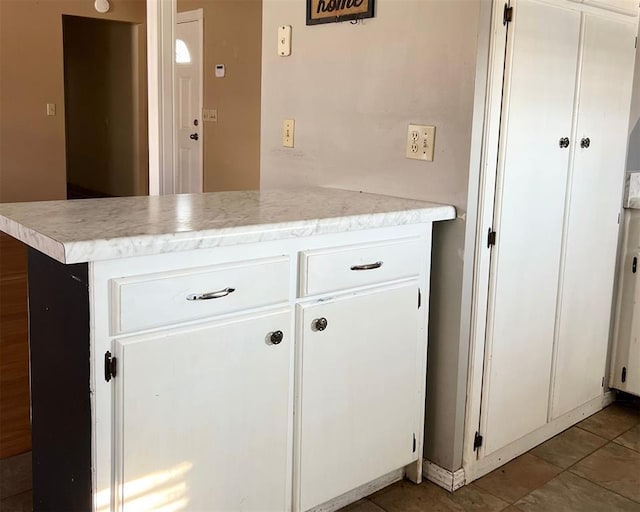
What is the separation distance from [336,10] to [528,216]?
3.38ft

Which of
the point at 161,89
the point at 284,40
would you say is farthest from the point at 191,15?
the point at 284,40

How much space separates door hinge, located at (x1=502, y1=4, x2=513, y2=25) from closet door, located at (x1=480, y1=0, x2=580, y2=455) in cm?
2

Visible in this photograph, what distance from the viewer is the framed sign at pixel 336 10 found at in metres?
2.45

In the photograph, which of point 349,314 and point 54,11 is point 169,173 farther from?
point 54,11

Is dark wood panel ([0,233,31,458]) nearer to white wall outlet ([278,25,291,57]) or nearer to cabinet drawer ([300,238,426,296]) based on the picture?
cabinet drawer ([300,238,426,296])

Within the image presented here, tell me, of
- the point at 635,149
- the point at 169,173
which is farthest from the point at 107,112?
the point at 635,149

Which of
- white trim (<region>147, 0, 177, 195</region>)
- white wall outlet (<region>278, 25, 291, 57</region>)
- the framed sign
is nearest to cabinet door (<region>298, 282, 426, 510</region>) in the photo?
the framed sign

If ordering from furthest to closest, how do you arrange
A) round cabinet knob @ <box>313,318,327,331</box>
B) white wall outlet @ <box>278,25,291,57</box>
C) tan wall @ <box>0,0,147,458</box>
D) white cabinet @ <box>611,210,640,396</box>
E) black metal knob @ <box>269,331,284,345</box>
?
tan wall @ <box>0,0,147,458</box> → white cabinet @ <box>611,210,640,396</box> → white wall outlet @ <box>278,25,291,57</box> → round cabinet knob @ <box>313,318,327,331</box> → black metal knob @ <box>269,331,284,345</box>

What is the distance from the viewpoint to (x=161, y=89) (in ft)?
13.6

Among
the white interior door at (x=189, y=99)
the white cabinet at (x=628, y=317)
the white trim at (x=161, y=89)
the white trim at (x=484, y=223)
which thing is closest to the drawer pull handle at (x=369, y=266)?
the white trim at (x=484, y=223)

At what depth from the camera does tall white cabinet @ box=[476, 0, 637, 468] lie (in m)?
2.31

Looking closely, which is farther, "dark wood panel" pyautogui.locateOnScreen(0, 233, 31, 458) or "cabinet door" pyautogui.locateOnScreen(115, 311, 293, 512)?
"dark wood panel" pyautogui.locateOnScreen(0, 233, 31, 458)

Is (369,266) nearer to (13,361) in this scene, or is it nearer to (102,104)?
(13,361)

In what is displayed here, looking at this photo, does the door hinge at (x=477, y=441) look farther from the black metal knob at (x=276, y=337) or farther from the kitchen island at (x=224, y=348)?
the black metal knob at (x=276, y=337)
